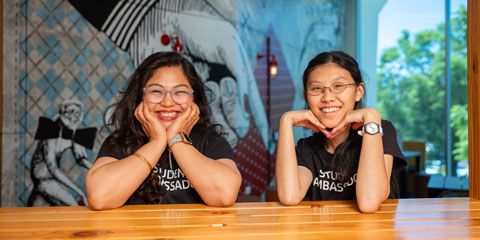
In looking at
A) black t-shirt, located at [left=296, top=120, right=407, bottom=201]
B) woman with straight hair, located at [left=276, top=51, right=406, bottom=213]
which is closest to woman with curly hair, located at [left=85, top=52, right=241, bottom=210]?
woman with straight hair, located at [left=276, top=51, right=406, bottom=213]

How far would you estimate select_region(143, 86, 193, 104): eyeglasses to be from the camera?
1824 millimetres

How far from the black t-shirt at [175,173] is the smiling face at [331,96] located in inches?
14.8

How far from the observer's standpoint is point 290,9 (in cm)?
646

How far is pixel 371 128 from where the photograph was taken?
1578 millimetres

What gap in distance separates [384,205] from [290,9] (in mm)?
5286

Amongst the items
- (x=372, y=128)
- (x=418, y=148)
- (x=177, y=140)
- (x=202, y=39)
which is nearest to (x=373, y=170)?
(x=372, y=128)

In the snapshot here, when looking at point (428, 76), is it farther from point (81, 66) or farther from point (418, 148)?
point (81, 66)

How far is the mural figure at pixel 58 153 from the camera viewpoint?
11.1 ft

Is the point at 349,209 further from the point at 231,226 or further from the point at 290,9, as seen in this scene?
the point at 290,9

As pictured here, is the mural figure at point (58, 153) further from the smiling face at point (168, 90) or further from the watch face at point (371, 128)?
the watch face at point (371, 128)

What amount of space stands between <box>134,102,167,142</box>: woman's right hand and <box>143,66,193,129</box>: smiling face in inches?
1.1

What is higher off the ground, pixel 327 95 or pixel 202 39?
pixel 202 39

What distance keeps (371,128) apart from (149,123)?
2.61 ft

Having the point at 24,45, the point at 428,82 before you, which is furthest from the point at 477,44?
the point at 428,82
